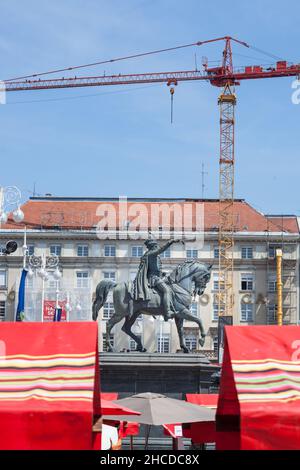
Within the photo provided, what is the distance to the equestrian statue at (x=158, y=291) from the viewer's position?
31.8 metres

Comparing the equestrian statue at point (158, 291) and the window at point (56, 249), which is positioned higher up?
the window at point (56, 249)

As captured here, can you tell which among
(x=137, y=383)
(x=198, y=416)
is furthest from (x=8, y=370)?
(x=137, y=383)

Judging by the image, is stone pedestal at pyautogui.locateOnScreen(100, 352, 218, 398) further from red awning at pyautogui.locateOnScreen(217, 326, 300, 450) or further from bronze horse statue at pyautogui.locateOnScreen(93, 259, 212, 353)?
red awning at pyautogui.locateOnScreen(217, 326, 300, 450)

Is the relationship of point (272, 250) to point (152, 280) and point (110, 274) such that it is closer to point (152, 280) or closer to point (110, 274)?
point (110, 274)

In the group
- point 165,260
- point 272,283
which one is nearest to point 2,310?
point 165,260

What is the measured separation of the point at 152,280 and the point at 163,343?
52699 millimetres

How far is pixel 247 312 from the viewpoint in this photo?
86.9 metres

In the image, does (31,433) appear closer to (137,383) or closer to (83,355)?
(83,355)

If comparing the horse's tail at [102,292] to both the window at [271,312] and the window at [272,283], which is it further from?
Result: the window at [272,283]

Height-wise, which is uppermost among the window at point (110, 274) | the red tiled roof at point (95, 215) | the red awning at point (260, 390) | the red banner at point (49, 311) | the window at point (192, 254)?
the red tiled roof at point (95, 215)

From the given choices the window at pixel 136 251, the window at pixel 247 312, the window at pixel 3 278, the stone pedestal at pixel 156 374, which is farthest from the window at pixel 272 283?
the stone pedestal at pixel 156 374

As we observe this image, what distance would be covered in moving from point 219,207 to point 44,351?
274ft

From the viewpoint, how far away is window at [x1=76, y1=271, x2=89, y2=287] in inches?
3408
